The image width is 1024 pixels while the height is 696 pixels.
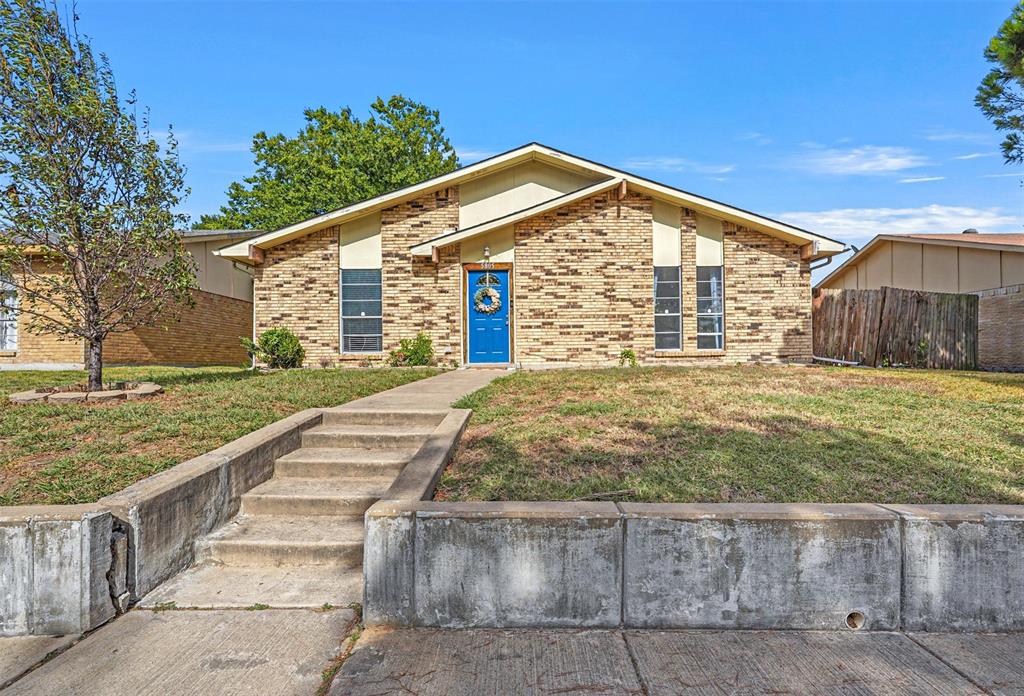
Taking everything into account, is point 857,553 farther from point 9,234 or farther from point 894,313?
point 894,313

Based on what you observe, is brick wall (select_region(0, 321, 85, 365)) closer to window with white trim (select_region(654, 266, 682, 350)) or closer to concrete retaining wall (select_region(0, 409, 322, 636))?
Result: concrete retaining wall (select_region(0, 409, 322, 636))

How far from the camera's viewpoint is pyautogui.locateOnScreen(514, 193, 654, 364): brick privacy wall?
1295cm

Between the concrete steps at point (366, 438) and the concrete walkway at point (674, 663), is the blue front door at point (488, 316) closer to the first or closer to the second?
the concrete steps at point (366, 438)

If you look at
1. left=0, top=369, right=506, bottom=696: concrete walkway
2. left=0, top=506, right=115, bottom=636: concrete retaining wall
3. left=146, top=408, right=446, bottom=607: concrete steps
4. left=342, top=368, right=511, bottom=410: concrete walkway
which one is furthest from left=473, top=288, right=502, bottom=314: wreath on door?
left=0, top=506, right=115, bottom=636: concrete retaining wall

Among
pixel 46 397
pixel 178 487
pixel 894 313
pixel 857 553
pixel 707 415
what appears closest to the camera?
pixel 857 553

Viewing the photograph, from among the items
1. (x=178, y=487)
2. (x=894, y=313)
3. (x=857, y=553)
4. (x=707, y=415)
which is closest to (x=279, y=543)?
(x=178, y=487)

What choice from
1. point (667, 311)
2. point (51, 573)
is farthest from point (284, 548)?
point (667, 311)

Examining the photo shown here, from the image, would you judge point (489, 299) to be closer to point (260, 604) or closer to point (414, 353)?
point (414, 353)

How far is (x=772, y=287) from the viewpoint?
43.0 feet

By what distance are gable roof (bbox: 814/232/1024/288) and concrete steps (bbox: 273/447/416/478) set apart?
1695 centimetres

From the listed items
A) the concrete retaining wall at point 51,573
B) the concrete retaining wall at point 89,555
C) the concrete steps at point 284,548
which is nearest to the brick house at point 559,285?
the concrete steps at point 284,548

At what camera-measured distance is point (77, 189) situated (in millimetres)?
6273

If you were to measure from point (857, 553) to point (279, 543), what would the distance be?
11.3 feet

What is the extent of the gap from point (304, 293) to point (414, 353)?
127 inches
